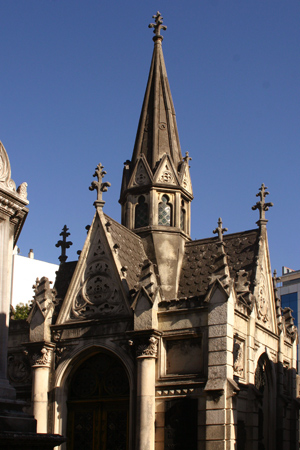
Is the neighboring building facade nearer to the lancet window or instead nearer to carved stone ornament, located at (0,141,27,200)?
the lancet window

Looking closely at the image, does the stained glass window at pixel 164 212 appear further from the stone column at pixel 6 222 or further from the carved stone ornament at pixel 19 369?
the stone column at pixel 6 222

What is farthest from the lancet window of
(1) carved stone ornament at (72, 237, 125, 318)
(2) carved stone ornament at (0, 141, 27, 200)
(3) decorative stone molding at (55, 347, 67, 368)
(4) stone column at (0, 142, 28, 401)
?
(2) carved stone ornament at (0, 141, 27, 200)

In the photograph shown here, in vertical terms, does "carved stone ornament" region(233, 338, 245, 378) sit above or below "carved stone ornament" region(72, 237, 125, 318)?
below

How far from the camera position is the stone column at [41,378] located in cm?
2564

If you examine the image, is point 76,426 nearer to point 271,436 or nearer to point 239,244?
point 271,436

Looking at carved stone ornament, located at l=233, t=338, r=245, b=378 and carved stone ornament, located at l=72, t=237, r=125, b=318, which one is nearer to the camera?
carved stone ornament, located at l=233, t=338, r=245, b=378

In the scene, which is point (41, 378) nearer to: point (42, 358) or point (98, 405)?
point (42, 358)

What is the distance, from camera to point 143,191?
3123 centimetres

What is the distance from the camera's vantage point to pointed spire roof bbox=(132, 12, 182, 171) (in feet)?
106

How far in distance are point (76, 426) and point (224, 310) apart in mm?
6953

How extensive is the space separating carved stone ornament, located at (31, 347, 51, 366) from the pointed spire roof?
9677 millimetres

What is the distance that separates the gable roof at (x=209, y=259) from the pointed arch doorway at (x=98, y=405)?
4.22 m

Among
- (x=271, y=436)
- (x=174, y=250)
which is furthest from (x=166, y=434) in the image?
(x=174, y=250)

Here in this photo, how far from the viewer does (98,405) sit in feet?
84.6
